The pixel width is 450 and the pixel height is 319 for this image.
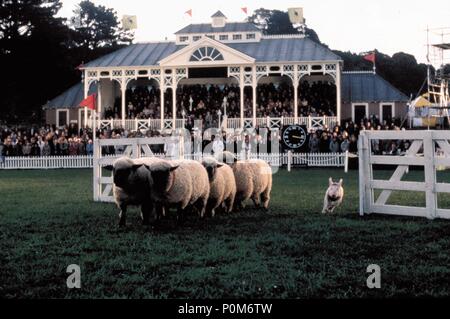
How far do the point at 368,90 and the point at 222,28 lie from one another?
40.8ft

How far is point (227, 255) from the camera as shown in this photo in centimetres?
634

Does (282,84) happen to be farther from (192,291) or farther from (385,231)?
(192,291)

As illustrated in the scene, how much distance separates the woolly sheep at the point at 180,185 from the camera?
862 centimetres

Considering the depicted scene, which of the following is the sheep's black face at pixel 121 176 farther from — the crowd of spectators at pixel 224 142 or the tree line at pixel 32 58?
the tree line at pixel 32 58

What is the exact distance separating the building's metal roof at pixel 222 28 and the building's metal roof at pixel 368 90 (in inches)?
355

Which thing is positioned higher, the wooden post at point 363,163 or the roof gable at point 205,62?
the roof gable at point 205,62

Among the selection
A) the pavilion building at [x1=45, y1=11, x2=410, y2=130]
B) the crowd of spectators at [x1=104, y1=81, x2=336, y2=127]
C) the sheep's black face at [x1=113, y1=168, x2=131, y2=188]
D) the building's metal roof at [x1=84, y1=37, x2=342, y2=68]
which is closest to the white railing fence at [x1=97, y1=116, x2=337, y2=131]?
the pavilion building at [x1=45, y1=11, x2=410, y2=130]

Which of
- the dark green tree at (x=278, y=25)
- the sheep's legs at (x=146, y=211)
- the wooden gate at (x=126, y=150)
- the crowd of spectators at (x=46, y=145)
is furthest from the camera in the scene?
the dark green tree at (x=278, y=25)

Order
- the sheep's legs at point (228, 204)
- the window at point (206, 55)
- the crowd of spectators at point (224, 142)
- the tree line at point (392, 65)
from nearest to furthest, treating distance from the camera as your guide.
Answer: the sheep's legs at point (228, 204), the crowd of spectators at point (224, 142), the window at point (206, 55), the tree line at point (392, 65)

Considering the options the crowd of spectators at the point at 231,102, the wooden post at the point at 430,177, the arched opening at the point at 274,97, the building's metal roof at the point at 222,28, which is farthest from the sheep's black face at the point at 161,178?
the building's metal roof at the point at 222,28

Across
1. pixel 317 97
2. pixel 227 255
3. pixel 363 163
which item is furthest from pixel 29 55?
pixel 227 255

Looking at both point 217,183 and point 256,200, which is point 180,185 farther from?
point 256,200

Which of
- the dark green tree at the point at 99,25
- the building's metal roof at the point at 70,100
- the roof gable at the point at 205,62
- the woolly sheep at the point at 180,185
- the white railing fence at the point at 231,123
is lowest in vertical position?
the woolly sheep at the point at 180,185

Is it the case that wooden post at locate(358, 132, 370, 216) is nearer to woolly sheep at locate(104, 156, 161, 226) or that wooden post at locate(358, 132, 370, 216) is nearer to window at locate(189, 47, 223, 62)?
woolly sheep at locate(104, 156, 161, 226)
